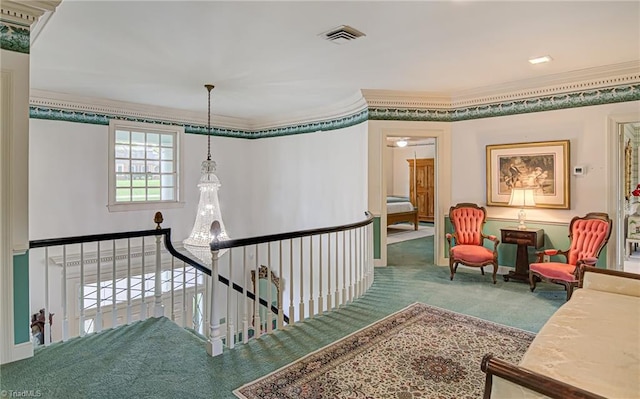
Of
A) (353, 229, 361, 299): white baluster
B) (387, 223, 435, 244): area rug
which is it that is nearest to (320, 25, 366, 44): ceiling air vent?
(353, 229, 361, 299): white baluster

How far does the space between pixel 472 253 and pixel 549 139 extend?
1839mm

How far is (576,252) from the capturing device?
429cm

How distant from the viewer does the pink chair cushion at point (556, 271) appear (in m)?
3.88

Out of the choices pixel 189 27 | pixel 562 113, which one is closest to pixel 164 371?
pixel 189 27

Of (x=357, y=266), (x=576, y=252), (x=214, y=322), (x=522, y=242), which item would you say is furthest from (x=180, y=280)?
(x=576, y=252)

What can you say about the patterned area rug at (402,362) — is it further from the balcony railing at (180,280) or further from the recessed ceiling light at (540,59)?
the recessed ceiling light at (540,59)

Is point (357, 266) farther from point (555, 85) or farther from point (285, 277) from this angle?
point (285, 277)

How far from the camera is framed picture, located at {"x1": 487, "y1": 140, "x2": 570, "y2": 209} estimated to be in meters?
4.68

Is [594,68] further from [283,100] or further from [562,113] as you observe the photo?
[283,100]

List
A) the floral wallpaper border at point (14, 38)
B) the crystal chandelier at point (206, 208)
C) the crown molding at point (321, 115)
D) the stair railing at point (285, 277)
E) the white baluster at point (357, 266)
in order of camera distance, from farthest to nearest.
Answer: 1. the crystal chandelier at point (206, 208)
2. the crown molding at point (321, 115)
3. the white baluster at point (357, 266)
4. the stair railing at point (285, 277)
5. the floral wallpaper border at point (14, 38)

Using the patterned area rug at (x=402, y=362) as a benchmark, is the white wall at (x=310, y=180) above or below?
above

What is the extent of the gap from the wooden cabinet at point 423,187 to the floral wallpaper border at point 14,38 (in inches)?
394

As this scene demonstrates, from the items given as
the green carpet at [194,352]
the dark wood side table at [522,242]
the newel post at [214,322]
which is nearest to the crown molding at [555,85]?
the dark wood side table at [522,242]

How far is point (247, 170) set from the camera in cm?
779
